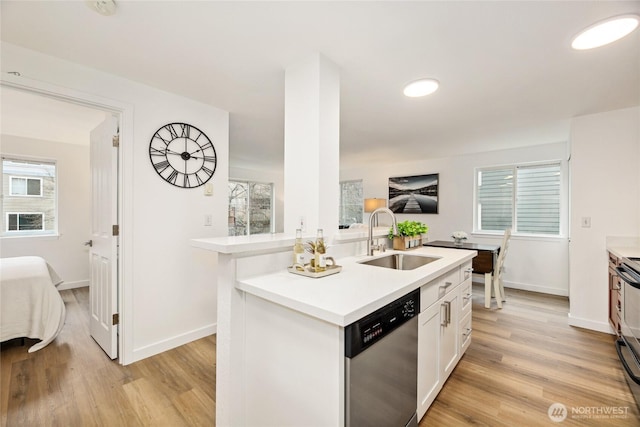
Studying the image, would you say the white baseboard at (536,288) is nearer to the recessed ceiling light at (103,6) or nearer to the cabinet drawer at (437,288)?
the cabinet drawer at (437,288)

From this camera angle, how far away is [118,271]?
7.11ft

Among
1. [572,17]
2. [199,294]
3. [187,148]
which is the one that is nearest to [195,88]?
[187,148]

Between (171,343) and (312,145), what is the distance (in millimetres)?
2116

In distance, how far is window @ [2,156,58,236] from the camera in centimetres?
382

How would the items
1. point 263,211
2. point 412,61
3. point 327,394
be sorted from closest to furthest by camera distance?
point 327,394 < point 412,61 < point 263,211

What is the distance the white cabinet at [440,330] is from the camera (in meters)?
1.48

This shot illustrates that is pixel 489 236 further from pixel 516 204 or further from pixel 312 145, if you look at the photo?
pixel 312 145

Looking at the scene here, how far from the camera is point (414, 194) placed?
5.34 metres

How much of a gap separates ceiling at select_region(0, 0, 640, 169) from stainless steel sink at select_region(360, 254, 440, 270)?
142 cm

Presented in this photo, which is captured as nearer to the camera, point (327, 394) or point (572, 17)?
point (327, 394)

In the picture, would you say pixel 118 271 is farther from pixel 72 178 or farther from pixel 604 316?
pixel 604 316

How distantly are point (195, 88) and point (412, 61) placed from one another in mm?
1758

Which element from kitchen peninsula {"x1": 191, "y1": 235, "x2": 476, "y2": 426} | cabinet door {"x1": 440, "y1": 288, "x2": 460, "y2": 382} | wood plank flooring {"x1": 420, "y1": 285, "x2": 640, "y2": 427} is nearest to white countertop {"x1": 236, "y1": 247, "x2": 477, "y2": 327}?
kitchen peninsula {"x1": 191, "y1": 235, "x2": 476, "y2": 426}

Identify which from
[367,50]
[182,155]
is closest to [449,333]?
[367,50]
